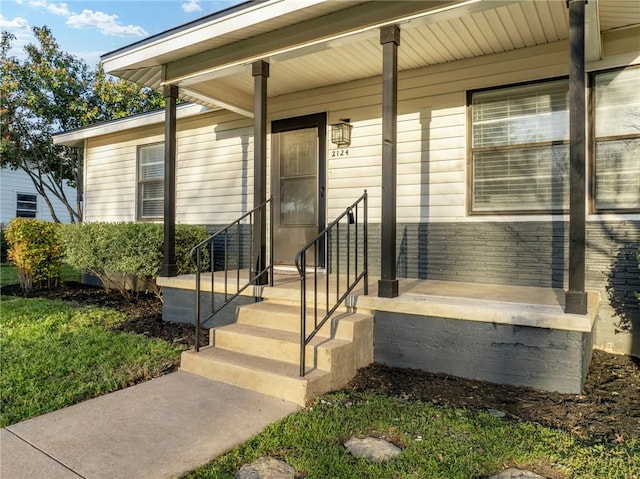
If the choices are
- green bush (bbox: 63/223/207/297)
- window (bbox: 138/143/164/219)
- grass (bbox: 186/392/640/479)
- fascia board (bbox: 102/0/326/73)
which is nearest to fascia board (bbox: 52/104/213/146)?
window (bbox: 138/143/164/219)

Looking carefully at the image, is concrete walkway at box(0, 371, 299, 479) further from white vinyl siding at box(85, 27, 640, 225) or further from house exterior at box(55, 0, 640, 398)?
white vinyl siding at box(85, 27, 640, 225)

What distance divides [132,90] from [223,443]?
13.7m

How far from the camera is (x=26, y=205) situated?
624 inches

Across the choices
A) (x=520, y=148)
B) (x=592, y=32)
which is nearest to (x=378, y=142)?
(x=520, y=148)

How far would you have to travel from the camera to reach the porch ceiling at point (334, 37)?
363cm

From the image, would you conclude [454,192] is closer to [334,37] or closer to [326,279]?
[326,279]

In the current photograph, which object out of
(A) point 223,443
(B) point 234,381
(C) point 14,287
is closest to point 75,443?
(A) point 223,443

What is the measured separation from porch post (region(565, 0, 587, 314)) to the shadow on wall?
131 cm

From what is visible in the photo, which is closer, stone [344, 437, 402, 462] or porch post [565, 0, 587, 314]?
stone [344, 437, 402, 462]

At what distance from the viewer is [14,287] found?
800 centimetres

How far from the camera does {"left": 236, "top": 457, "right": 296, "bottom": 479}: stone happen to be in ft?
6.64

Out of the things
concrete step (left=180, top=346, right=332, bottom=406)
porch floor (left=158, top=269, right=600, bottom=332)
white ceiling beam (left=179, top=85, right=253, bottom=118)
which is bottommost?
concrete step (left=180, top=346, right=332, bottom=406)

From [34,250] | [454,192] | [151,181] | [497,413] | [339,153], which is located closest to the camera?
[497,413]

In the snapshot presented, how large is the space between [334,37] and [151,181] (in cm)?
513
